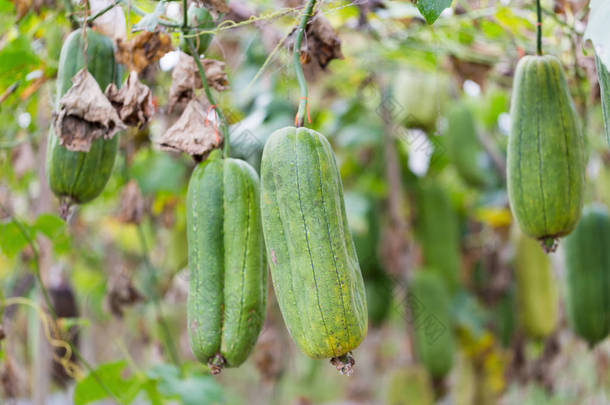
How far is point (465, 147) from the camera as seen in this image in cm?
332

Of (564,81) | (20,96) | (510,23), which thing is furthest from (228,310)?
(510,23)

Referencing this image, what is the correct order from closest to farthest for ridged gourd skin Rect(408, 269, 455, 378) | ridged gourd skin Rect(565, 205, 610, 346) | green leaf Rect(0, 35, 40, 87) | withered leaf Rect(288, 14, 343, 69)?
1. withered leaf Rect(288, 14, 343, 69)
2. green leaf Rect(0, 35, 40, 87)
3. ridged gourd skin Rect(565, 205, 610, 346)
4. ridged gourd skin Rect(408, 269, 455, 378)

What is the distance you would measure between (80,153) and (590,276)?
6.35 feet

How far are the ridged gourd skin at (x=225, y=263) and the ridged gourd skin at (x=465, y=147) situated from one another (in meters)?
2.27

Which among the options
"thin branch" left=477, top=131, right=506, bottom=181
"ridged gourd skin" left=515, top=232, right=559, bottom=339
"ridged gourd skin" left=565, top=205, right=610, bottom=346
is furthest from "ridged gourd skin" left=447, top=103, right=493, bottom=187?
"ridged gourd skin" left=565, top=205, right=610, bottom=346

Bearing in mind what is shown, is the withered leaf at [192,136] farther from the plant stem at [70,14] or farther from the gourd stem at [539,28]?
the gourd stem at [539,28]

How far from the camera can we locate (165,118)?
2.89 meters

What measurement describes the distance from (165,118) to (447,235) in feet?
5.46

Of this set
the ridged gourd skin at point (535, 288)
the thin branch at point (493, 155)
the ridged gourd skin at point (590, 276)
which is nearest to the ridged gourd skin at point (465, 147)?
the thin branch at point (493, 155)

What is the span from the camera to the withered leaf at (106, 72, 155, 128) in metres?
1.33

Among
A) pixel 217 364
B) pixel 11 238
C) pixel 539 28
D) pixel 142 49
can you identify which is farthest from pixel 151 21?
pixel 11 238

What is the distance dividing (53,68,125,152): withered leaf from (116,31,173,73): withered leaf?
0.52 ft

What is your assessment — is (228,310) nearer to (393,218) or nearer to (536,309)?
(393,218)

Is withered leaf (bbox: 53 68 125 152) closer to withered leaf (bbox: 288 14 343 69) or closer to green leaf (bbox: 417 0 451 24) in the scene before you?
withered leaf (bbox: 288 14 343 69)
